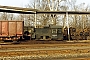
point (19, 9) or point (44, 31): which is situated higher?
point (19, 9)

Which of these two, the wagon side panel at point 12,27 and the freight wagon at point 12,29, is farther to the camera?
the wagon side panel at point 12,27

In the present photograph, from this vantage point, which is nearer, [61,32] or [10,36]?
[10,36]

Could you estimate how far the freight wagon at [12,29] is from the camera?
96.7 ft

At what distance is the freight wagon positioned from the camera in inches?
1160

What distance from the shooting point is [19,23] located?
30.3 metres

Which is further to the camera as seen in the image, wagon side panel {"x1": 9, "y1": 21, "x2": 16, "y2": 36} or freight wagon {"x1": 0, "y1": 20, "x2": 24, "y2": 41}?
wagon side panel {"x1": 9, "y1": 21, "x2": 16, "y2": 36}

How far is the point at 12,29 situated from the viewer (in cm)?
3014

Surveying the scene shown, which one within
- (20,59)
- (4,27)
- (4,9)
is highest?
(4,9)

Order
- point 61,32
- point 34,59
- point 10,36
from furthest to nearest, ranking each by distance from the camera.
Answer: point 61,32 → point 10,36 → point 34,59

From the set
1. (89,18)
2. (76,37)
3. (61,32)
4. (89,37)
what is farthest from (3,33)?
(89,18)

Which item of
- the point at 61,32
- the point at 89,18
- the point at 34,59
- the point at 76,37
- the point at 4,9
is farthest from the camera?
the point at 89,18

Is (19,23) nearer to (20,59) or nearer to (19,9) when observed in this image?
(19,9)

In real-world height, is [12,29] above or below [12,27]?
below

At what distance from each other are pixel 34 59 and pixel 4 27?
63.5 ft
